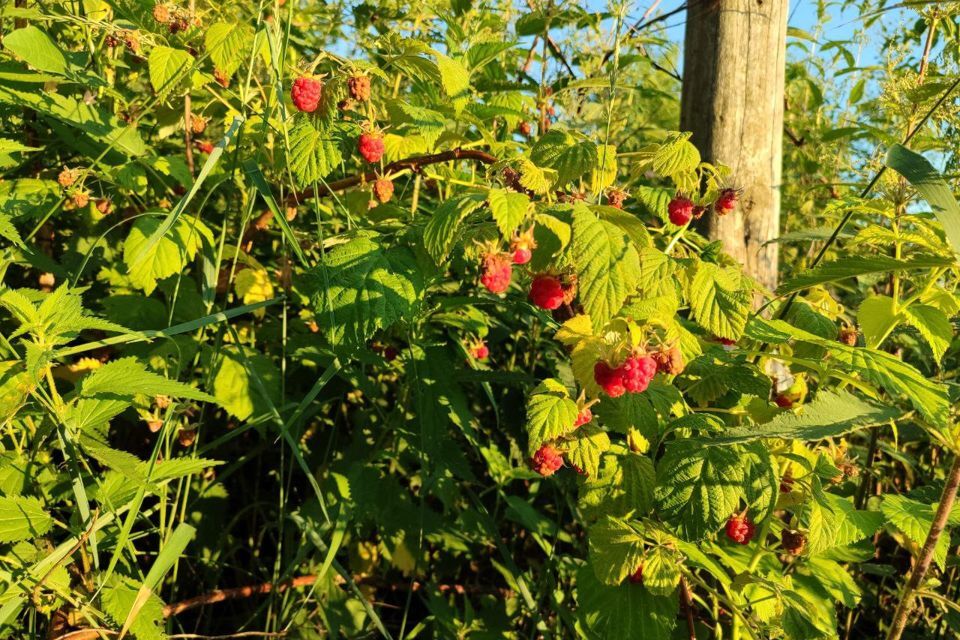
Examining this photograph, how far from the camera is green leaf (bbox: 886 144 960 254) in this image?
1003mm

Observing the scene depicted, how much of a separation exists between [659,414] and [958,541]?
85 cm

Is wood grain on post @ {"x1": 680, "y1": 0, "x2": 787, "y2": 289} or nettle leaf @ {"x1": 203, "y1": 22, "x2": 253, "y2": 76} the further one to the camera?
wood grain on post @ {"x1": 680, "y1": 0, "x2": 787, "y2": 289}

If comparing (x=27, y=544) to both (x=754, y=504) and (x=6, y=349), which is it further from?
(x=754, y=504)

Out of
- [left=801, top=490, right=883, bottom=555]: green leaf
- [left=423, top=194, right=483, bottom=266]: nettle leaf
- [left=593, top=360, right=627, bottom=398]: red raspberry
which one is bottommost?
[left=801, top=490, right=883, bottom=555]: green leaf

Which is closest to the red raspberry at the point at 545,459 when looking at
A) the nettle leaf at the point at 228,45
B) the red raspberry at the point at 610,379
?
the red raspberry at the point at 610,379

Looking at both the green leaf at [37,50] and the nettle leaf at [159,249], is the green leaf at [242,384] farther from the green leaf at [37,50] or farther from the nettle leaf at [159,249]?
the green leaf at [37,50]

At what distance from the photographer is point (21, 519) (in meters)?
1.25

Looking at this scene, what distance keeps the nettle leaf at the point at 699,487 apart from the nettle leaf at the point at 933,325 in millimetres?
385

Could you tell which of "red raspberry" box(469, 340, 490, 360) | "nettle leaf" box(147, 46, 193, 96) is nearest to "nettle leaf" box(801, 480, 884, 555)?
"red raspberry" box(469, 340, 490, 360)

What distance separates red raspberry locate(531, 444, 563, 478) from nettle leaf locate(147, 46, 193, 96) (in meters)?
1.03

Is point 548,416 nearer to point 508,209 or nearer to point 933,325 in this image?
point 508,209

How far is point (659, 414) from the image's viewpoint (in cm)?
142

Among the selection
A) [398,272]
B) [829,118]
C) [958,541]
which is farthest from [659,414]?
[829,118]

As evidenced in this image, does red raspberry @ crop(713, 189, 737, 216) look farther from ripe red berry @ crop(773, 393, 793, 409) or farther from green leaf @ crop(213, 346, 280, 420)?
green leaf @ crop(213, 346, 280, 420)
